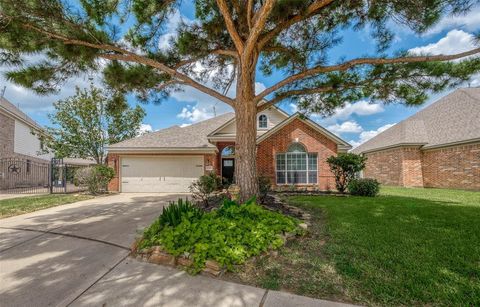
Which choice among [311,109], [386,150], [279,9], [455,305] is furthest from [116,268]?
[386,150]

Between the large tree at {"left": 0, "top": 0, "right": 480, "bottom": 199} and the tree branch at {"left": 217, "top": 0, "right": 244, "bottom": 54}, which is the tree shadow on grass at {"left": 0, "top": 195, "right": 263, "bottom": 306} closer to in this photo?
the large tree at {"left": 0, "top": 0, "right": 480, "bottom": 199}

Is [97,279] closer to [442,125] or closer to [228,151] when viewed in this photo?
[228,151]

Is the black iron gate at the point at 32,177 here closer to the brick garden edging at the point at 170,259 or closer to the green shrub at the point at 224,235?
the brick garden edging at the point at 170,259

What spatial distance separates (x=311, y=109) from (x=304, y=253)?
5.16m

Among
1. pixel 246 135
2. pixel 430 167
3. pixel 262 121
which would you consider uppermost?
pixel 262 121

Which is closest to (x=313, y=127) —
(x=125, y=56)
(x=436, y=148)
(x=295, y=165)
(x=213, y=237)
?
(x=295, y=165)

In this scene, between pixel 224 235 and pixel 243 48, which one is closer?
pixel 224 235

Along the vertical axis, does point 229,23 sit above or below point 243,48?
above

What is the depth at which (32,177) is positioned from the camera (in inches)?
741

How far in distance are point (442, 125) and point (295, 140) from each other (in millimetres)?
10387

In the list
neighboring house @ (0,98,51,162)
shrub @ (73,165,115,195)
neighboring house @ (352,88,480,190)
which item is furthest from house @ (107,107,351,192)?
neighboring house @ (0,98,51,162)

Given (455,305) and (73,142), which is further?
(73,142)

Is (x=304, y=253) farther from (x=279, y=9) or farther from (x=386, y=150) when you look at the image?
(x=386, y=150)

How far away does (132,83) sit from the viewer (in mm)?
6512
